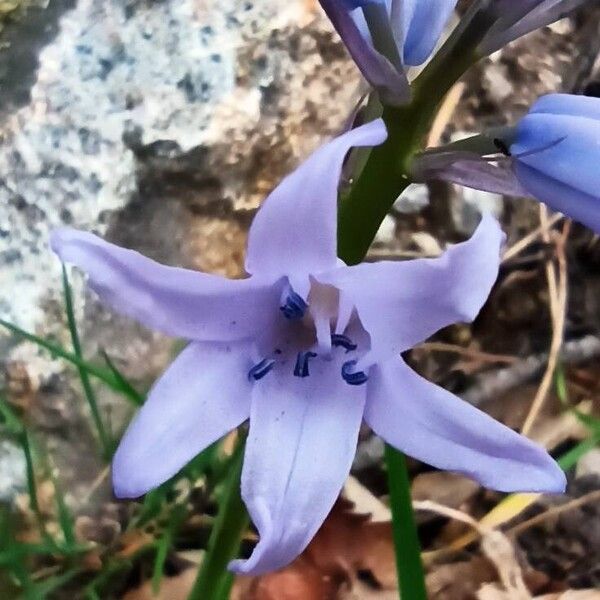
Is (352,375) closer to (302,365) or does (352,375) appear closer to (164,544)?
(302,365)

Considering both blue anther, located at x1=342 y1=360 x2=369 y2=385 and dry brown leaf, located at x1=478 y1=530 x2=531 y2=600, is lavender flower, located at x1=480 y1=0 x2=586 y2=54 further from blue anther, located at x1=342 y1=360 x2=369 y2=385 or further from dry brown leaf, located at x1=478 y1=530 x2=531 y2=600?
dry brown leaf, located at x1=478 y1=530 x2=531 y2=600

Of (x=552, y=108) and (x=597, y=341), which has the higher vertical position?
(x=552, y=108)

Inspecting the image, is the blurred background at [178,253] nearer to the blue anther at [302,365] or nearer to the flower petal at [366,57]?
the blue anther at [302,365]

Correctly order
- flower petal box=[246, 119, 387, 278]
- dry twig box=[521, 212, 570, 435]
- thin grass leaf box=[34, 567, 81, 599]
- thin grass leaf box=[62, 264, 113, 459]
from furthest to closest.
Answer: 1. dry twig box=[521, 212, 570, 435]
2. thin grass leaf box=[34, 567, 81, 599]
3. thin grass leaf box=[62, 264, 113, 459]
4. flower petal box=[246, 119, 387, 278]

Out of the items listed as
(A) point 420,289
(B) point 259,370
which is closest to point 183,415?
(B) point 259,370

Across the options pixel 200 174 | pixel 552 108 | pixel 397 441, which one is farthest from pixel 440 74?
pixel 200 174

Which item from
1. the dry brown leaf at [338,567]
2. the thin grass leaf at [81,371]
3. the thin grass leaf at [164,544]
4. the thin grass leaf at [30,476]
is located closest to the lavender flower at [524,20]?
the thin grass leaf at [81,371]

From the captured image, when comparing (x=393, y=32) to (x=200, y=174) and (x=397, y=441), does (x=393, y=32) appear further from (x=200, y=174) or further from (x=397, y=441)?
(x=200, y=174)

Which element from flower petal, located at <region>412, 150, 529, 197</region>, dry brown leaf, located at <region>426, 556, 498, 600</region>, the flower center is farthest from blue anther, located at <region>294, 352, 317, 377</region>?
dry brown leaf, located at <region>426, 556, 498, 600</region>
